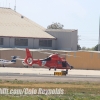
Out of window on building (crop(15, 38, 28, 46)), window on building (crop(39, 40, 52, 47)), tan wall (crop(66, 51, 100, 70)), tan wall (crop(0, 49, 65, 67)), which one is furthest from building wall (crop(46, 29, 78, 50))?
tan wall (crop(66, 51, 100, 70))

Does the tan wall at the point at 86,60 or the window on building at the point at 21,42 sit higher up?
the window on building at the point at 21,42

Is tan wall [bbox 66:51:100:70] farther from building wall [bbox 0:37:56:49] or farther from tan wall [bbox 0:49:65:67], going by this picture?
building wall [bbox 0:37:56:49]

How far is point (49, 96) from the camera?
35.2 metres

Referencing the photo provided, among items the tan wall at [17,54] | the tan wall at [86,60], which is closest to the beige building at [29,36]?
the tan wall at [17,54]

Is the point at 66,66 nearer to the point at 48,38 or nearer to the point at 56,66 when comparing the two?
the point at 56,66

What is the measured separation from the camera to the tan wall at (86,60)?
86.9 m

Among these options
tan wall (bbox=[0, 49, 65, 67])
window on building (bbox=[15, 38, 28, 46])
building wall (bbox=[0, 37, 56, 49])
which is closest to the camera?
tan wall (bbox=[0, 49, 65, 67])

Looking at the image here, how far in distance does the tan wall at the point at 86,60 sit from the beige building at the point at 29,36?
19.1 m

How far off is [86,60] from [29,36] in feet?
74.0

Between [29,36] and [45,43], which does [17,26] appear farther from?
[45,43]

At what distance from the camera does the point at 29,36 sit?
107m

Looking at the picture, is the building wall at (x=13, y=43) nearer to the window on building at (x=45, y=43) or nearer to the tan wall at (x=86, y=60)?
the window on building at (x=45, y=43)

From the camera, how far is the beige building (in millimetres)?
104688

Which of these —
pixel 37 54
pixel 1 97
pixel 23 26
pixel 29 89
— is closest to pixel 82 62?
pixel 37 54
